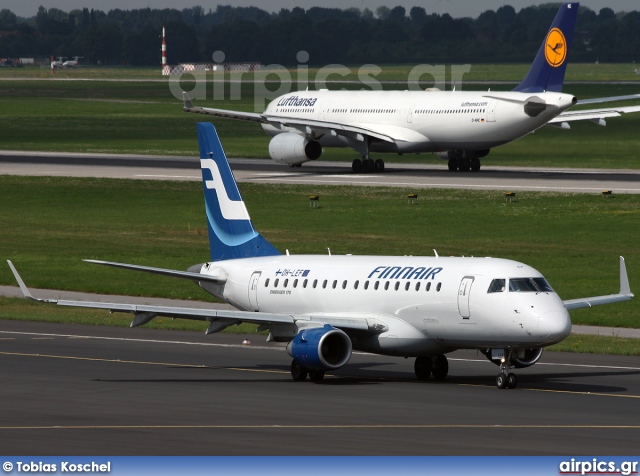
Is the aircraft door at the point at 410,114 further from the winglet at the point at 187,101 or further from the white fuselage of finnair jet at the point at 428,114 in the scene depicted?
the winglet at the point at 187,101

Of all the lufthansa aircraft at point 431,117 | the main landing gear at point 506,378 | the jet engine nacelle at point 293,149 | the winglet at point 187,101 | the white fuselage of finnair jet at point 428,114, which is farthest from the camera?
the jet engine nacelle at point 293,149

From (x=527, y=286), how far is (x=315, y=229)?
42276 millimetres

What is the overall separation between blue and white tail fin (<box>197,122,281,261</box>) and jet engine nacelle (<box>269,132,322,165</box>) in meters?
61.5

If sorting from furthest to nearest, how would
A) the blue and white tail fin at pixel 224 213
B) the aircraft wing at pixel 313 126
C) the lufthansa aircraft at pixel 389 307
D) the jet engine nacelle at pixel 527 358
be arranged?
1. the aircraft wing at pixel 313 126
2. the blue and white tail fin at pixel 224 213
3. the jet engine nacelle at pixel 527 358
4. the lufthansa aircraft at pixel 389 307

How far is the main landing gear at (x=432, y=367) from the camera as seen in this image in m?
39.4

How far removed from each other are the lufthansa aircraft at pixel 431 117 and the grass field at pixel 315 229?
1059 centimetres

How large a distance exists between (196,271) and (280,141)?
63.9 metres

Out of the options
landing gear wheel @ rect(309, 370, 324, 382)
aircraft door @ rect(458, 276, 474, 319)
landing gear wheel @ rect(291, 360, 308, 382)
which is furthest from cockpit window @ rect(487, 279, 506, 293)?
landing gear wheel @ rect(291, 360, 308, 382)

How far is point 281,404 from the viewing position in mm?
34250

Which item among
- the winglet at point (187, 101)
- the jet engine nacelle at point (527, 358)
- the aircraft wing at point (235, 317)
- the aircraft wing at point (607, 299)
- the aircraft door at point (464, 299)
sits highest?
the winglet at point (187, 101)

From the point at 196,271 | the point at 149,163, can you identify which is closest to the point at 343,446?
the point at 196,271

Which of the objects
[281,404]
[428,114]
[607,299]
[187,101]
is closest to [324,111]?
[428,114]

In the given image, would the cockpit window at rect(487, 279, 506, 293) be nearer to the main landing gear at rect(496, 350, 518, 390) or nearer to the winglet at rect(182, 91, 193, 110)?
the main landing gear at rect(496, 350, 518, 390)

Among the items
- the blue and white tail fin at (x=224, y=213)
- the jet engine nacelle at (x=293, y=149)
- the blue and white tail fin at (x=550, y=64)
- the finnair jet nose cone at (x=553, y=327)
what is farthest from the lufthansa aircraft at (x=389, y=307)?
the jet engine nacelle at (x=293, y=149)
